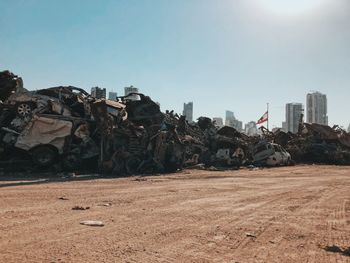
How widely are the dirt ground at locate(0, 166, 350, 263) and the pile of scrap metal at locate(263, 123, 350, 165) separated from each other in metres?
21.7

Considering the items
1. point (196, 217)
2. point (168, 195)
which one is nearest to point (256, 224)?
point (196, 217)

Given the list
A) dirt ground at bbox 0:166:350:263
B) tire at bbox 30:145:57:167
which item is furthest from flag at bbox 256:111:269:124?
dirt ground at bbox 0:166:350:263

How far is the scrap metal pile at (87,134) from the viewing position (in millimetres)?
17922

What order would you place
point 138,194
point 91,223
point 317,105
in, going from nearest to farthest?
point 91,223 < point 138,194 < point 317,105

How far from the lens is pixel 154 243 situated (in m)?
6.70

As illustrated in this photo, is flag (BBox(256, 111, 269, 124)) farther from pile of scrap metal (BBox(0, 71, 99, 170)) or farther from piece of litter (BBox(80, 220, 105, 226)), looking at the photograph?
piece of litter (BBox(80, 220, 105, 226))

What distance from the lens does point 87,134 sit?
1917 centimetres

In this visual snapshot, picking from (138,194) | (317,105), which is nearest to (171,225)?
(138,194)

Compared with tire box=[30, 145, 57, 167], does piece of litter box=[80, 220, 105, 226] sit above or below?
below

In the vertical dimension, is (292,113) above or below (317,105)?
below

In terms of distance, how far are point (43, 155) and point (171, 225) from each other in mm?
11125

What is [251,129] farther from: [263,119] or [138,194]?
[138,194]

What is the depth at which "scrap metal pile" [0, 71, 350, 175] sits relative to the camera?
58.8 ft

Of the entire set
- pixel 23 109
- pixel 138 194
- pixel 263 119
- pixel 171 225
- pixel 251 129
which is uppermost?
pixel 251 129
